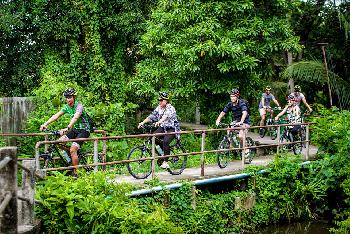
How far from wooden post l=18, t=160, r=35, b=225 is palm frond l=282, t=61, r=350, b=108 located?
1415 centimetres

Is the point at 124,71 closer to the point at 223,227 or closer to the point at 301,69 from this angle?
the point at 301,69

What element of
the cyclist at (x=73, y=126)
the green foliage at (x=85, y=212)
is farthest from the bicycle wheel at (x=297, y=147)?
the green foliage at (x=85, y=212)

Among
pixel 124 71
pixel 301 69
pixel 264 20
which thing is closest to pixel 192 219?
pixel 264 20

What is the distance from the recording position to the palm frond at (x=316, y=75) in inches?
817

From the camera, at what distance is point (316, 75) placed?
20.8m

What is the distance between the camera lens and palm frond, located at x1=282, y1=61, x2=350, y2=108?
2075 centimetres

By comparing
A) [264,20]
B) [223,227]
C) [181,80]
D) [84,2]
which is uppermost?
[84,2]

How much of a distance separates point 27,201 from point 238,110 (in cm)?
761

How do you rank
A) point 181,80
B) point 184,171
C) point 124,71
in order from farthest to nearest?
point 124,71 < point 181,80 < point 184,171

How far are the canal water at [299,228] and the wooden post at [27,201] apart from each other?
7.03 metres

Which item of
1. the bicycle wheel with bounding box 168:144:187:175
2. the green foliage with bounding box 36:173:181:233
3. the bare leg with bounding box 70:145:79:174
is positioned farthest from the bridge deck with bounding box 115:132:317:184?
the green foliage with bounding box 36:173:181:233

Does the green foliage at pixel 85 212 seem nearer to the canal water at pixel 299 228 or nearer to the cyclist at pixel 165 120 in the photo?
the cyclist at pixel 165 120

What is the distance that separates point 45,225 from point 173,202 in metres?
3.99

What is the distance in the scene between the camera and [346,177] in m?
14.8
